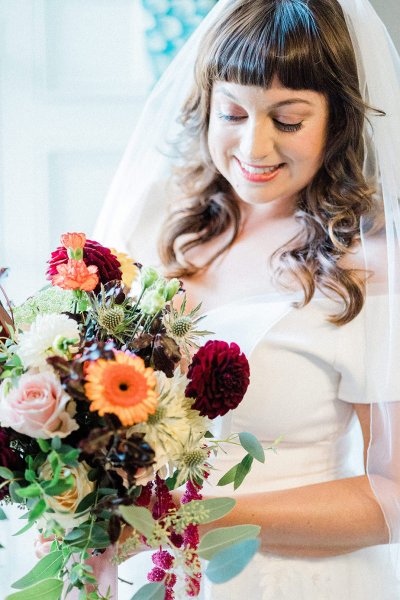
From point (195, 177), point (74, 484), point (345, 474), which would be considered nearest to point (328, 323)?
point (345, 474)

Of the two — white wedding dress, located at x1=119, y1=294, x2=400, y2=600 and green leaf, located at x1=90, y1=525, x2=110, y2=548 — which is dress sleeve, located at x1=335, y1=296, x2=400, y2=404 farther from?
green leaf, located at x1=90, y1=525, x2=110, y2=548

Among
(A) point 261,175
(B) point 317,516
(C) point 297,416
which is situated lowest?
(B) point 317,516

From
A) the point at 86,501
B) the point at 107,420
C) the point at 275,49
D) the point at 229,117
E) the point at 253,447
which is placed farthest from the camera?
the point at 229,117

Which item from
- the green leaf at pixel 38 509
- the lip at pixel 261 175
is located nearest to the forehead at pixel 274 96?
the lip at pixel 261 175

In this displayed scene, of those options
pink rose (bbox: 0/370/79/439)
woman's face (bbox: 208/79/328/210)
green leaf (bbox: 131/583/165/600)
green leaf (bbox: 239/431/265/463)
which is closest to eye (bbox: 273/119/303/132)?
woman's face (bbox: 208/79/328/210)

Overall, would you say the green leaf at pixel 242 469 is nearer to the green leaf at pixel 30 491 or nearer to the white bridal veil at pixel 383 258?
the green leaf at pixel 30 491

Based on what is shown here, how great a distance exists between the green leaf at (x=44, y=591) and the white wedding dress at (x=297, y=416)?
50cm

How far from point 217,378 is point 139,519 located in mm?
174

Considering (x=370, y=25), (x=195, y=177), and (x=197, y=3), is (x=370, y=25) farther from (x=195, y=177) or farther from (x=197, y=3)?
(x=197, y=3)

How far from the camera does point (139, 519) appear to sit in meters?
0.82

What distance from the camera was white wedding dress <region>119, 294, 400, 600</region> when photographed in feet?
4.50

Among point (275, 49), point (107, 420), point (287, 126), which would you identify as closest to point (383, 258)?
point (287, 126)

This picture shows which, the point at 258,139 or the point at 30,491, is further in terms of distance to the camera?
the point at 258,139

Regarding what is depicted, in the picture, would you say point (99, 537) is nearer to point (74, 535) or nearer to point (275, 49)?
point (74, 535)
